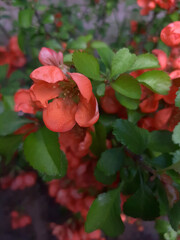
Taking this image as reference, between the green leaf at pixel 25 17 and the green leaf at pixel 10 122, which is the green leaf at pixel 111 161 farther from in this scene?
the green leaf at pixel 25 17

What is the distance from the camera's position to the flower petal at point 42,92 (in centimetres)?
30

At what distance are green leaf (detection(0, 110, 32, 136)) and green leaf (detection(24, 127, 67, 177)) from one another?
0.19 ft

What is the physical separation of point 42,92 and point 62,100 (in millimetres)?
35

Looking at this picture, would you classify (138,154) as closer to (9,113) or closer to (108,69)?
(108,69)

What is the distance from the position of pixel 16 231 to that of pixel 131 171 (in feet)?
2.65

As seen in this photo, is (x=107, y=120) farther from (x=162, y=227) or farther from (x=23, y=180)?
(x=23, y=180)

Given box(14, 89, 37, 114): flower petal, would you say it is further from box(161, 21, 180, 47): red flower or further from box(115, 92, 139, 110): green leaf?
box(161, 21, 180, 47): red flower

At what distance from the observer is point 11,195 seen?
105 cm

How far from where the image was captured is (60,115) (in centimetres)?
32

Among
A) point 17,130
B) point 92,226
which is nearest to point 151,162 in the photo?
point 92,226

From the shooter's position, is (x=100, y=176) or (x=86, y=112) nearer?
(x=86, y=112)

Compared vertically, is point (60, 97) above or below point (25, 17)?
below

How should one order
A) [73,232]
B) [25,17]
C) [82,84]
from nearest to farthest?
[82,84] < [25,17] < [73,232]

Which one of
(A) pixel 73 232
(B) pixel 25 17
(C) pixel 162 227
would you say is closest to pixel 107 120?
(C) pixel 162 227
